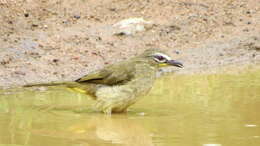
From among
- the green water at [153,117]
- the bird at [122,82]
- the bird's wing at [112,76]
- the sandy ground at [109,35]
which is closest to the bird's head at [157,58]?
the bird at [122,82]

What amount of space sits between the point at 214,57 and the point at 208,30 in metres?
1.23

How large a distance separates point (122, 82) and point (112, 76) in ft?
0.48

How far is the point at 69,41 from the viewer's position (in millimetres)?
11578

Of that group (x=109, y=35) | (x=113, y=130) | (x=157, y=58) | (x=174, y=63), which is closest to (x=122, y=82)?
(x=157, y=58)

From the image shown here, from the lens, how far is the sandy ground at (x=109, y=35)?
1063 centimetres

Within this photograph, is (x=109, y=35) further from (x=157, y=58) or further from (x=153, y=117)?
(x=153, y=117)

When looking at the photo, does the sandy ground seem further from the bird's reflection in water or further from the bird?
the bird's reflection in water

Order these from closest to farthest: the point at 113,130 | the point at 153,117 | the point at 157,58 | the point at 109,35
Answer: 1. the point at 113,130
2. the point at 153,117
3. the point at 157,58
4. the point at 109,35

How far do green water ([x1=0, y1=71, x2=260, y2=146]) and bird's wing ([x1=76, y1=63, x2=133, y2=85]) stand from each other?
0.37 m

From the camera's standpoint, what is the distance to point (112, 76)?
8305mm

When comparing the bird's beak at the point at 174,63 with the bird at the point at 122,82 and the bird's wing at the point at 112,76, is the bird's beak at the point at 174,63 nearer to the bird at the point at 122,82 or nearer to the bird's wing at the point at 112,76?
the bird at the point at 122,82

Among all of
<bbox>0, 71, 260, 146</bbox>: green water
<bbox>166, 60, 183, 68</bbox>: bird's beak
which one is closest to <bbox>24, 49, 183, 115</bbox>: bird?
<bbox>166, 60, 183, 68</bbox>: bird's beak

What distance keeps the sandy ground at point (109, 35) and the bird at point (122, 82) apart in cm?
164

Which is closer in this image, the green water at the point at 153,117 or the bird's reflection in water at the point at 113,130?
the green water at the point at 153,117
